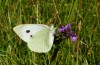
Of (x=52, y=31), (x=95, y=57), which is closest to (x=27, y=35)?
(x=52, y=31)

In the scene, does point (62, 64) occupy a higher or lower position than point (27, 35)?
lower

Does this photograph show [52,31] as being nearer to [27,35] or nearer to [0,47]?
[27,35]

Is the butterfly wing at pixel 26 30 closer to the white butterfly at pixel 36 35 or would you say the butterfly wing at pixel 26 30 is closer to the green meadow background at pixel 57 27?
the white butterfly at pixel 36 35

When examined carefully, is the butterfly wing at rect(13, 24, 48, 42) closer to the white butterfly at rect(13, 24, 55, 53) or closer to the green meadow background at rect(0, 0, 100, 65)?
the white butterfly at rect(13, 24, 55, 53)

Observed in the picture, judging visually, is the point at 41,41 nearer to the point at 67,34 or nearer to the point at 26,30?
the point at 26,30

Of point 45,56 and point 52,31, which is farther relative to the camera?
point 45,56

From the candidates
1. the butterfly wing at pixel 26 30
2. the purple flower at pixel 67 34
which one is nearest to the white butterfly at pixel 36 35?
the butterfly wing at pixel 26 30

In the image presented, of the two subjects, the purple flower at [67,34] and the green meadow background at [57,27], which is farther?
the green meadow background at [57,27]
